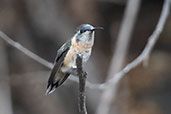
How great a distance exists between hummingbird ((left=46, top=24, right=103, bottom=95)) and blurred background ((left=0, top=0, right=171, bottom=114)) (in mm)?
2819

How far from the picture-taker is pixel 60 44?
6.26 meters

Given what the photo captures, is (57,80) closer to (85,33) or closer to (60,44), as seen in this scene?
(85,33)

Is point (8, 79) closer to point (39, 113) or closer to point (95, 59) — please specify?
point (39, 113)

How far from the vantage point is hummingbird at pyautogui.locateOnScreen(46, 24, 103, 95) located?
2.91 m

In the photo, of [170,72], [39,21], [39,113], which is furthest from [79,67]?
A: [170,72]

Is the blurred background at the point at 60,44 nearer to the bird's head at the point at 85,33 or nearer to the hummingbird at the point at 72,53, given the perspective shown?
the hummingbird at the point at 72,53

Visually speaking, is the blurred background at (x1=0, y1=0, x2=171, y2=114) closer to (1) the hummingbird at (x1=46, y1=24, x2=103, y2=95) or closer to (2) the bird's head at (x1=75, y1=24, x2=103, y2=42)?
(1) the hummingbird at (x1=46, y1=24, x2=103, y2=95)

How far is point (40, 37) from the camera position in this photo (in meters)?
6.38

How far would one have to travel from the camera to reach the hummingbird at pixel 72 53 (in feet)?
9.55

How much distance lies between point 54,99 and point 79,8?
5.13 feet

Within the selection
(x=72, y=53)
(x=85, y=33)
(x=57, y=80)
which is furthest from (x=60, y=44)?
(x=85, y=33)

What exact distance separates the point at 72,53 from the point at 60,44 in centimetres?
324

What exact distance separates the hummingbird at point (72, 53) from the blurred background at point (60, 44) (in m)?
2.82

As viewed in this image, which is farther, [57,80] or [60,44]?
[60,44]
